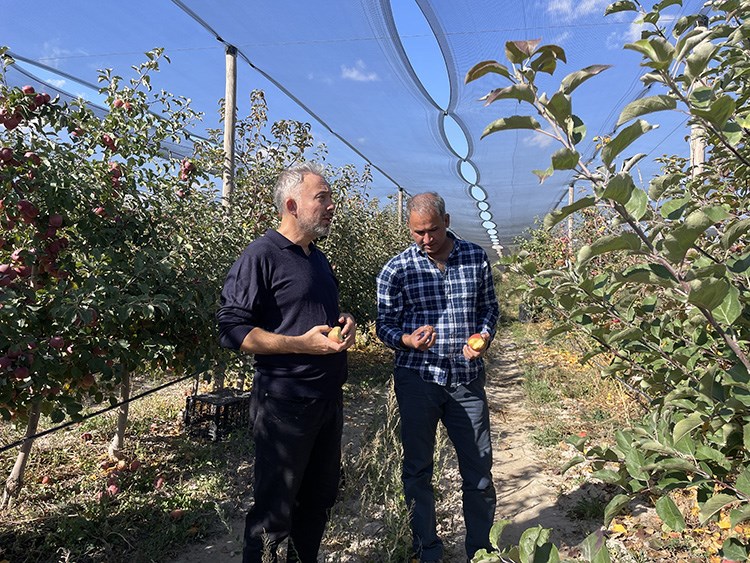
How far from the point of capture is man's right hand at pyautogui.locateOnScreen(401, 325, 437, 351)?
6.66 feet

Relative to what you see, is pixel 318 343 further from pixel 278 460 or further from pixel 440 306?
pixel 440 306

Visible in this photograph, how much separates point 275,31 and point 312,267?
11.6 ft

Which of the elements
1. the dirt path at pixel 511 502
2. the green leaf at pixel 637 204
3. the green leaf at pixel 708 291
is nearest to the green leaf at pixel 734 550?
the green leaf at pixel 708 291

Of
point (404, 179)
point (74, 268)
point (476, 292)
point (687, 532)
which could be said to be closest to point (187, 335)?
point (74, 268)

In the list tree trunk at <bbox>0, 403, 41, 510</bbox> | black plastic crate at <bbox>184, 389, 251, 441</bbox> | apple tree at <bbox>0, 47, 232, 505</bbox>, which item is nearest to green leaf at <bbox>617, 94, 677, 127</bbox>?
apple tree at <bbox>0, 47, 232, 505</bbox>

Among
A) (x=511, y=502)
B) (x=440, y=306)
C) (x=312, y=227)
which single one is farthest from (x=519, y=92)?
(x=511, y=502)

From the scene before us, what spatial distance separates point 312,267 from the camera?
1918 millimetres

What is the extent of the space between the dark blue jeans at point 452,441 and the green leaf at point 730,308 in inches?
57.9

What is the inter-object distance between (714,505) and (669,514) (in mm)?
61

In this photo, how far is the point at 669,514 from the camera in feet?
2.52

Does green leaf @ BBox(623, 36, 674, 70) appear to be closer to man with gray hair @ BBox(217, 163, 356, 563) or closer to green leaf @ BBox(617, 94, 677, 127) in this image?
green leaf @ BBox(617, 94, 677, 127)

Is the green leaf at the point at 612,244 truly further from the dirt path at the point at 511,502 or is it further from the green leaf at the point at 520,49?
the dirt path at the point at 511,502

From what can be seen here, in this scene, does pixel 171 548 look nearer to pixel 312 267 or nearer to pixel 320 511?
pixel 320 511

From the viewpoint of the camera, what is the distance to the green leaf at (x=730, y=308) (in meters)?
0.73
